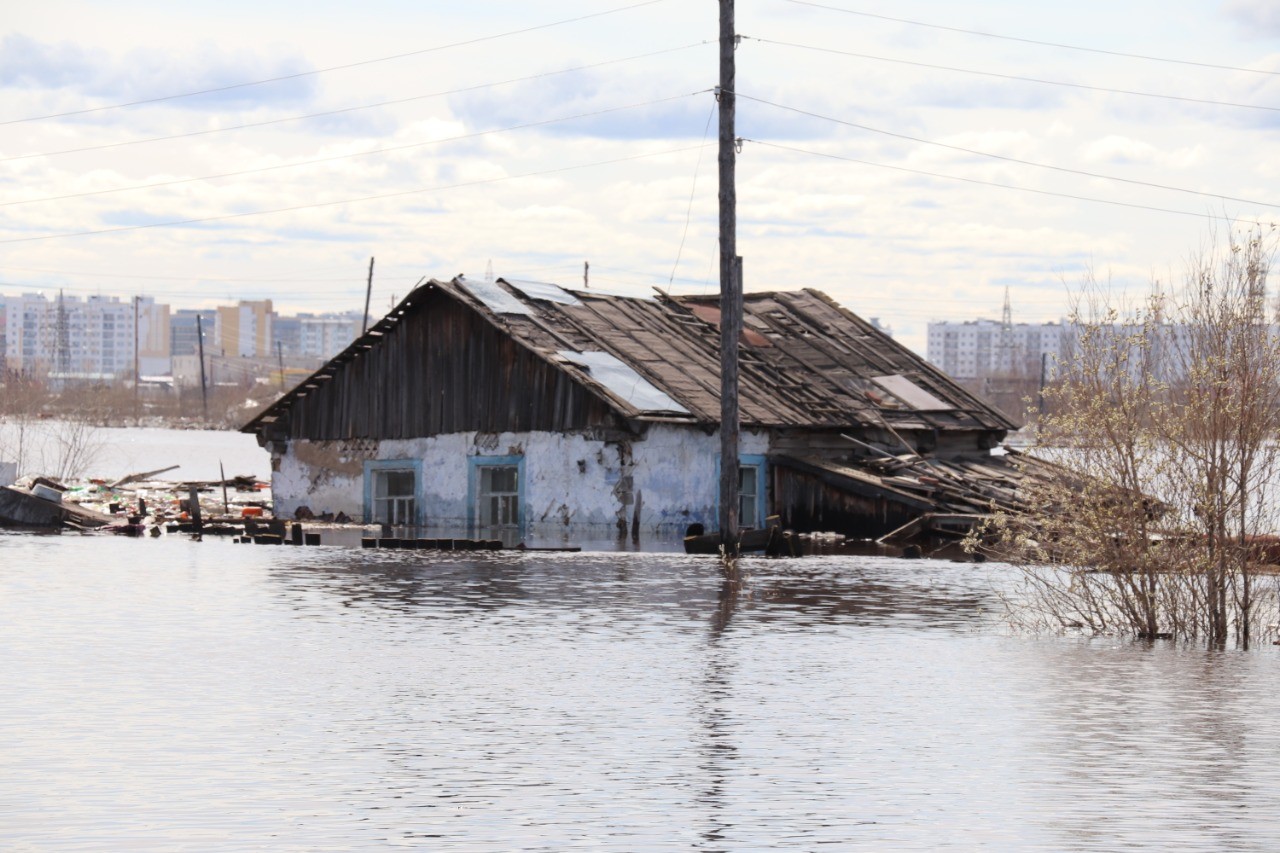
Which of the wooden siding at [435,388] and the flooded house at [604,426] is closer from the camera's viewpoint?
the flooded house at [604,426]

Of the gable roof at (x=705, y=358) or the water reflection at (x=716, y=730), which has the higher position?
the gable roof at (x=705, y=358)

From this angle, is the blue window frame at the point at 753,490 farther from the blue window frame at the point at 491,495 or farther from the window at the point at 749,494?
the blue window frame at the point at 491,495

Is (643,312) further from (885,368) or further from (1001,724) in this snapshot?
(1001,724)

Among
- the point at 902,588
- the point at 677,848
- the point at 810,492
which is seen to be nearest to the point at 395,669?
the point at 677,848

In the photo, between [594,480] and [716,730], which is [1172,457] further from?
[594,480]

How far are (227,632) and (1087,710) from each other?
407 inches

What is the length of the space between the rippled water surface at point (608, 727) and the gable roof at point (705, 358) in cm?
1524

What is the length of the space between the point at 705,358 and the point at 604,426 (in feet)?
18.4

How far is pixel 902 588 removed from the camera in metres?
27.8

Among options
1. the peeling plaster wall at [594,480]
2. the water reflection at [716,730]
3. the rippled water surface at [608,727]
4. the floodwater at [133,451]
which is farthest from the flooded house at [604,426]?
the water reflection at [716,730]

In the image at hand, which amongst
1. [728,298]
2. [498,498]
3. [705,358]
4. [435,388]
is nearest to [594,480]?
[498,498]

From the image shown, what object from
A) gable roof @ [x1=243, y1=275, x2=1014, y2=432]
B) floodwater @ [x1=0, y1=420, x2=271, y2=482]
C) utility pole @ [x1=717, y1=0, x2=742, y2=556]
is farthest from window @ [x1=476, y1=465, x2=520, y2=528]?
floodwater @ [x1=0, y1=420, x2=271, y2=482]

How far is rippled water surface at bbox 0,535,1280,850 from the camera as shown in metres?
10.5

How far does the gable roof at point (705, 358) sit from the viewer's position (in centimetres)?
4016
